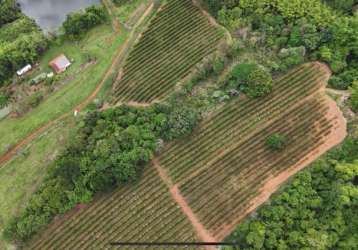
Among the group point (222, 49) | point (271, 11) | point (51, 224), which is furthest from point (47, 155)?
point (271, 11)

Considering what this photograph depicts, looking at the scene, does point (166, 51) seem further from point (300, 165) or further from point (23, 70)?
point (300, 165)

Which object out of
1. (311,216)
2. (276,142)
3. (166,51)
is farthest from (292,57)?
(311,216)

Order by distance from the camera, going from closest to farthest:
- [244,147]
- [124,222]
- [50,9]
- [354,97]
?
[124,222] → [354,97] → [244,147] → [50,9]

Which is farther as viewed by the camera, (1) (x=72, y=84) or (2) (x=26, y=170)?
(1) (x=72, y=84)

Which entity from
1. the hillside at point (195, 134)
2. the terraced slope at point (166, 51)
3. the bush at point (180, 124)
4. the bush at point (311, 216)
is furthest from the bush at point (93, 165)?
the bush at point (311, 216)

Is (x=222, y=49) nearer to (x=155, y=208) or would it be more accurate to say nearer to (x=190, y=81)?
(x=190, y=81)

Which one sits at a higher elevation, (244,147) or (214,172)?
(214,172)

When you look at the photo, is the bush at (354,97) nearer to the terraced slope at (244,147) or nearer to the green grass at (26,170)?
the terraced slope at (244,147)
